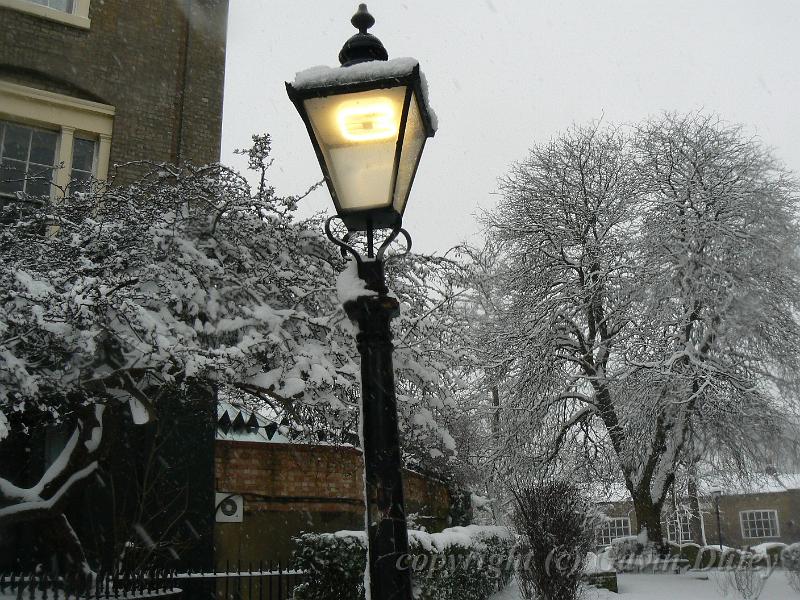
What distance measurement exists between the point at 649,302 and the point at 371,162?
1937 cm

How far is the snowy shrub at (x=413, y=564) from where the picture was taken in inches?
340

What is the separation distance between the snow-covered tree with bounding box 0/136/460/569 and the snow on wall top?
437 centimetres

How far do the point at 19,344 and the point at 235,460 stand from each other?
258 inches

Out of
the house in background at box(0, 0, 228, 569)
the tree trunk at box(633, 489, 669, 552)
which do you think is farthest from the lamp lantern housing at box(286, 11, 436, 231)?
the tree trunk at box(633, 489, 669, 552)

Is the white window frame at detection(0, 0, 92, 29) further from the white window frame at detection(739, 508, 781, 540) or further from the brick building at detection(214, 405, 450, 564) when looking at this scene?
the white window frame at detection(739, 508, 781, 540)

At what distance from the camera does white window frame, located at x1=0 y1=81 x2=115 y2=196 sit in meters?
11.2

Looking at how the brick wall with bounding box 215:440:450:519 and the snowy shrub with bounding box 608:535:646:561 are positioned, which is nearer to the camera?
the brick wall with bounding box 215:440:450:519

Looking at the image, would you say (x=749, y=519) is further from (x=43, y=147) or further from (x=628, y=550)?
(x=43, y=147)

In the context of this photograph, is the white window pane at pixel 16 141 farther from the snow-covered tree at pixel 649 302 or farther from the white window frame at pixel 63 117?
the snow-covered tree at pixel 649 302

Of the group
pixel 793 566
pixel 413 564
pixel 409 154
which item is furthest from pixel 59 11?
pixel 793 566

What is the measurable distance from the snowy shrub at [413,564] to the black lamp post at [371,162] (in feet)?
19.3

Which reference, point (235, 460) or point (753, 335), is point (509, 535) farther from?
point (753, 335)

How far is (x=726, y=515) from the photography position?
167ft

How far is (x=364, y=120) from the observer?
3.38 meters
